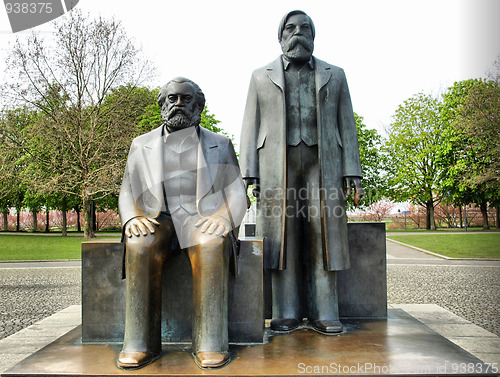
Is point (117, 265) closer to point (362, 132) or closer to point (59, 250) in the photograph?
point (59, 250)

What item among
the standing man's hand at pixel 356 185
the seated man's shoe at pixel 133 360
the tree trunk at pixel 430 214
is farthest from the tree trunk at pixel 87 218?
the tree trunk at pixel 430 214

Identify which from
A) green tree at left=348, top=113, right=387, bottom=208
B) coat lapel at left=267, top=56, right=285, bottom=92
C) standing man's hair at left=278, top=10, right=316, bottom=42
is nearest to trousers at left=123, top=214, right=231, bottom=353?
coat lapel at left=267, top=56, right=285, bottom=92

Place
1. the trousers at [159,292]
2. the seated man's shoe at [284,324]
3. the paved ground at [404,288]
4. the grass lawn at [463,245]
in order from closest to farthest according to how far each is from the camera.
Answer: the trousers at [159,292] < the seated man's shoe at [284,324] < the paved ground at [404,288] < the grass lawn at [463,245]

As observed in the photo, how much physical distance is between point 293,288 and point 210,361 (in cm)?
137

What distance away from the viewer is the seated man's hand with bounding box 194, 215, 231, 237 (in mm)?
3410

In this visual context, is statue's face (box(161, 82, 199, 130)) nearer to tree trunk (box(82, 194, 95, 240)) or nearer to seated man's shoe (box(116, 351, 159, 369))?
seated man's shoe (box(116, 351, 159, 369))

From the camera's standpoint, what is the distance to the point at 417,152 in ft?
107

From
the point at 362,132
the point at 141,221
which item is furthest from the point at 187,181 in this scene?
the point at 362,132

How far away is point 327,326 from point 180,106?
2.21m

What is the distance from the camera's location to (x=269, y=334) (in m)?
4.00

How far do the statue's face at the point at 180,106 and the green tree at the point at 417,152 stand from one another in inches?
1195

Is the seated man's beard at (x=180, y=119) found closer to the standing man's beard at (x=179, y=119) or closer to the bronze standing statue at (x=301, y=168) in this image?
the standing man's beard at (x=179, y=119)

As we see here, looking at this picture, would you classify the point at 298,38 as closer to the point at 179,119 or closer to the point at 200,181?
the point at 179,119

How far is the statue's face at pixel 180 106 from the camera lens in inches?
145
